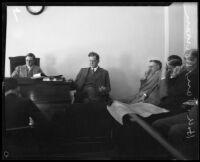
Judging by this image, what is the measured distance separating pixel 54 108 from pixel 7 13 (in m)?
0.62

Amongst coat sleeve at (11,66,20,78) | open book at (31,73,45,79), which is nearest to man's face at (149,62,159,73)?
open book at (31,73,45,79)

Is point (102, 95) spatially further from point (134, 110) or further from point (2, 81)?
point (2, 81)

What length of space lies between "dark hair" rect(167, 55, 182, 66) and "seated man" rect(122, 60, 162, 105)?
6cm

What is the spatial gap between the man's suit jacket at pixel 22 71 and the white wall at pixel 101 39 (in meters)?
0.04

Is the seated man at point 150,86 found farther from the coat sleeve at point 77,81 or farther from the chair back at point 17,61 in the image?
the chair back at point 17,61

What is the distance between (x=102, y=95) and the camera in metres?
1.65

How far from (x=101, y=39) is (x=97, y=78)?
23 cm

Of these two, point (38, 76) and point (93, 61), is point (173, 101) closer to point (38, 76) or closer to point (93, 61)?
point (93, 61)

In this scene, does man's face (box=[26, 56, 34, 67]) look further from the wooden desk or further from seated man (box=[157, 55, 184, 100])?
seated man (box=[157, 55, 184, 100])

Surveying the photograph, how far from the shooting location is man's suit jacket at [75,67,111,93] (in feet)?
5.38

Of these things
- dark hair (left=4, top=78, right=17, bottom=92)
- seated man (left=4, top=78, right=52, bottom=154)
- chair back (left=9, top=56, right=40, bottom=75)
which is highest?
chair back (left=9, top=56, right=40, bottom=75)

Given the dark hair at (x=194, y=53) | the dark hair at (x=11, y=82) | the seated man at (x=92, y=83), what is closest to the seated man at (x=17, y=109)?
the dark hair at (x=11, y=82)

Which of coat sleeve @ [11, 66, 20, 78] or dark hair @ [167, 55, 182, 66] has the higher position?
dark hair @ [167, 55, 182, 66]

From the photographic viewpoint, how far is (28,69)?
1646mm
